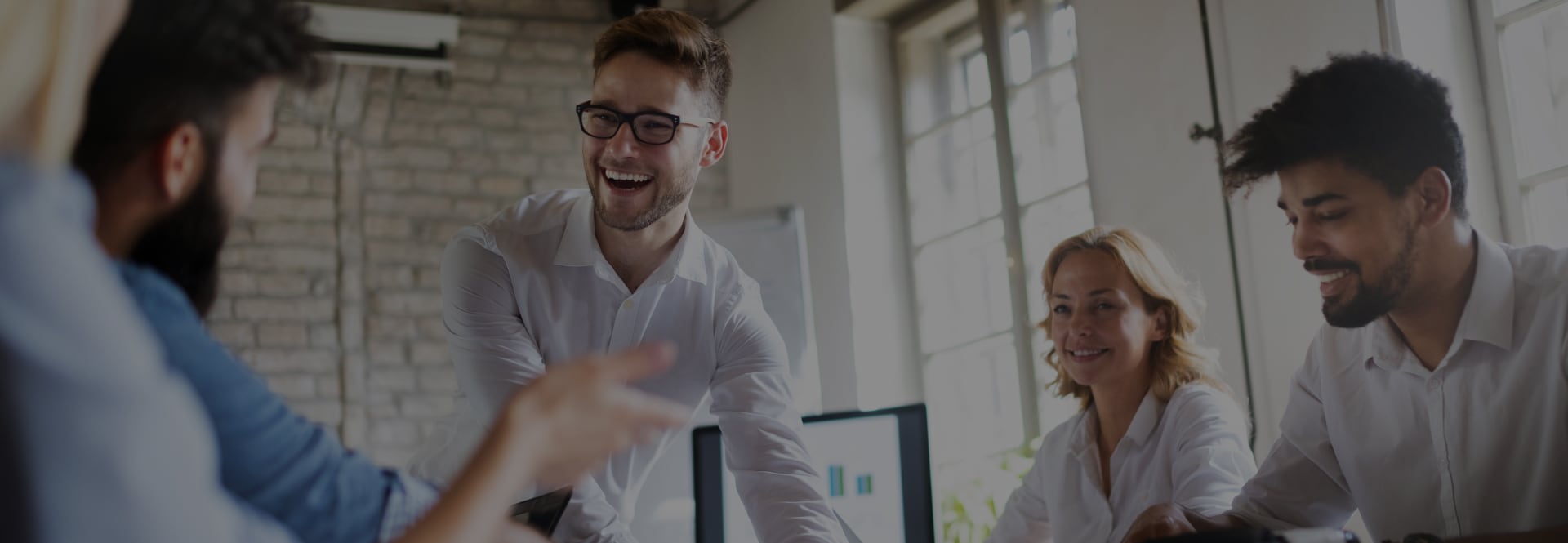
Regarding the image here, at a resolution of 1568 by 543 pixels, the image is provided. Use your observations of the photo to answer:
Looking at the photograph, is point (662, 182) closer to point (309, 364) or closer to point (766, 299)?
point (766, 299)

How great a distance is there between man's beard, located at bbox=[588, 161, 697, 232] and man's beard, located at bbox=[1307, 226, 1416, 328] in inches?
40.3

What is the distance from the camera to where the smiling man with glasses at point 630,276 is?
2.12m

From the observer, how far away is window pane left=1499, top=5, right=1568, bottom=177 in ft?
9.63

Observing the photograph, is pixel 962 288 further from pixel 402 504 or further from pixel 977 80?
pixel 402 504

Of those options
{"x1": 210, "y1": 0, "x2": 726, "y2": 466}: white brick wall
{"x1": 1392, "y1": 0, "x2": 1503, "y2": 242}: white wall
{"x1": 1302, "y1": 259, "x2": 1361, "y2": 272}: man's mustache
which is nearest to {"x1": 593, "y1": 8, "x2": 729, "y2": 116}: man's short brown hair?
{"x1": 1302, "y1": 259, "x2": 1361, "y2": 272}: man's mustache

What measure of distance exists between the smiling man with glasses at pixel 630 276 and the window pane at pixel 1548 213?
1.83m

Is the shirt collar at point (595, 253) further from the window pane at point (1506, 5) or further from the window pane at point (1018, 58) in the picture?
the window pane at point (1018, 58)

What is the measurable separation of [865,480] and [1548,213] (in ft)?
5.51

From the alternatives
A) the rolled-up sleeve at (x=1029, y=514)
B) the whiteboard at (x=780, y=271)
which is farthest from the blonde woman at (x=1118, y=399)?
the whiteboard at (x=780, y=271)

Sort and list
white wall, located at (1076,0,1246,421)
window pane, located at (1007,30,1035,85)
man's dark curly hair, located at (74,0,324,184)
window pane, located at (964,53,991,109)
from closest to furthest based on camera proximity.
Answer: man's dark curly hair, located at (74,0,324,184), white wall, located at (1076,0,1246,421), window pane, located at (1007,30,1035,85), window pane, located at (964,53,991,109)

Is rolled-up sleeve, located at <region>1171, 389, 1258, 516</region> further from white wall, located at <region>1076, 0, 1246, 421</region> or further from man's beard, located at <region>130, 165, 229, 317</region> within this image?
man's beard, located at <region>130, 165, 229, 317</region>

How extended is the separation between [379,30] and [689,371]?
3532mm

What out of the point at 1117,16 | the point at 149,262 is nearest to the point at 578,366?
the point at 149,262

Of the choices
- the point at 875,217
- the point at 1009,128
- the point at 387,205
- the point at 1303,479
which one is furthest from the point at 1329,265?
the point at 387,205
